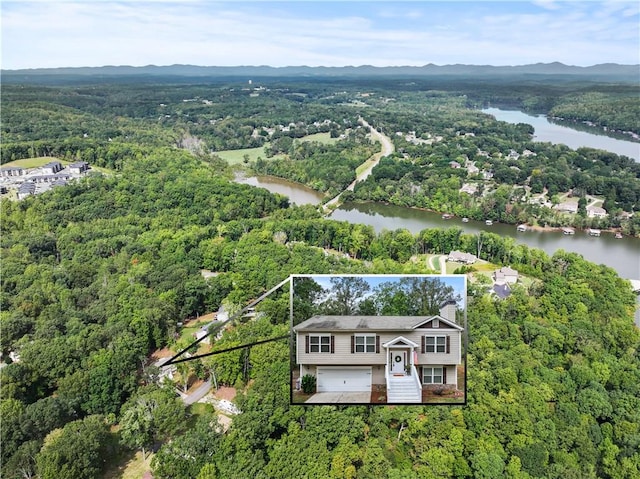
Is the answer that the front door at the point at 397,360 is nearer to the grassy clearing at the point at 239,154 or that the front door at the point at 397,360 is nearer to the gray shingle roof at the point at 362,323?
the gray shingle roof at the point at 362,323

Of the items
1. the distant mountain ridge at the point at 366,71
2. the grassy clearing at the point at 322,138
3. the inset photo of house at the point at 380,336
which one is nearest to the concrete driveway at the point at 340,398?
the inset photo of house at the point at 380,336

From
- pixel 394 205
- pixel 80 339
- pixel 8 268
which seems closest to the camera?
pixel 80 339

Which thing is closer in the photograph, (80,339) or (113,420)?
(113,420)

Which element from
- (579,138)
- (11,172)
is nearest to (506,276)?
(11,172)

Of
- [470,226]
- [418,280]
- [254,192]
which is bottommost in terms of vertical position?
[470,226]

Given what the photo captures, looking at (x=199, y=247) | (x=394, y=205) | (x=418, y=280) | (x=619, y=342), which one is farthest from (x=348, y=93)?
(x=418, y=280)

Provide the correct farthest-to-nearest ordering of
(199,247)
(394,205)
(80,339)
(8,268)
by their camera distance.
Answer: (394,205)
(199,247)
(8,268)
(80,339)

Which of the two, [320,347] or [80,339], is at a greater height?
[320,347]

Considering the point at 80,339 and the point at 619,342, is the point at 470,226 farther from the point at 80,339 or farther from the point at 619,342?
the point at 80,339

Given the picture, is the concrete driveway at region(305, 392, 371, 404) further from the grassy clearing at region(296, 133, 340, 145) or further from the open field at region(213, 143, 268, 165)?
the grassy clearing at region(296, 133, 340, 145)

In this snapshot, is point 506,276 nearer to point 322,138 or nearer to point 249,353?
point 249,353
